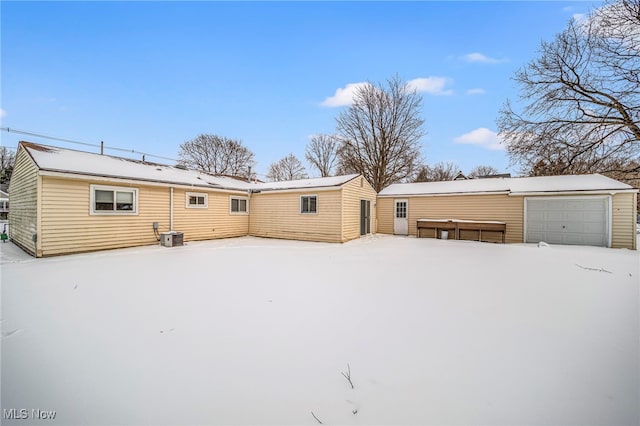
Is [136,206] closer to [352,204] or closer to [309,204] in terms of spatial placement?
[309,204]

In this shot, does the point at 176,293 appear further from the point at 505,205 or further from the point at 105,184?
the point at 505,205

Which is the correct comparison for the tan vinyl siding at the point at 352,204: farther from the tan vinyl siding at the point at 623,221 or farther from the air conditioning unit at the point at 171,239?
the tan vinyl siding at the point at 623,221

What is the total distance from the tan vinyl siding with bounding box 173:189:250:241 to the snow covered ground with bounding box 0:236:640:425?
549cm

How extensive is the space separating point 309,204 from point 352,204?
2049 mm

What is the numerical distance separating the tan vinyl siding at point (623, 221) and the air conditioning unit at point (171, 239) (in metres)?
17.2

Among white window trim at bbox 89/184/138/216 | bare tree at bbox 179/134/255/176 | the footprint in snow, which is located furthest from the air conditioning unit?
bare tree at bbox 179/134/255/176

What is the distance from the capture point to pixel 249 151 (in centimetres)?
2902

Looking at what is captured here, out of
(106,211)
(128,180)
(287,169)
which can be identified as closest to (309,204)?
(128,180)

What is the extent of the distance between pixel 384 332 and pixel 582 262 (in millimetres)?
7735

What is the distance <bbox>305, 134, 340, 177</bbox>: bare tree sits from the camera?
2970 cm

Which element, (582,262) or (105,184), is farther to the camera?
(105,184)

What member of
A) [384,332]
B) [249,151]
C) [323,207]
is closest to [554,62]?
[323,207]

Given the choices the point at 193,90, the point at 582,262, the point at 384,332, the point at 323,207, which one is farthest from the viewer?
the point at 193,90

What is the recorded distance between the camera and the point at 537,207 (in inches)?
455
